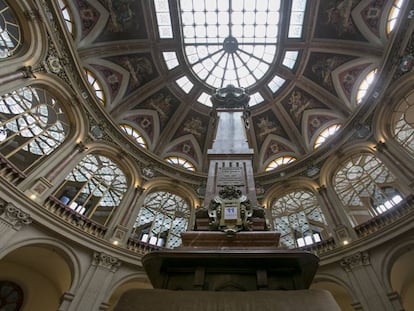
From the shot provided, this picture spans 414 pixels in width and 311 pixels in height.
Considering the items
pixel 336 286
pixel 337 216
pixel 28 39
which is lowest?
pixel 336 286

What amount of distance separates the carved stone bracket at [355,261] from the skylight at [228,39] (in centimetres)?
1528

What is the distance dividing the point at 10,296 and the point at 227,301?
12.5 metres

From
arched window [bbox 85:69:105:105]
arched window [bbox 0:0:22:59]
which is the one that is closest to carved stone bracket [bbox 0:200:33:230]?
arched window [bbox 0:0:22:59]

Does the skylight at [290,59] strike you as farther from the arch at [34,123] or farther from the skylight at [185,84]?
the arch at [34,123]

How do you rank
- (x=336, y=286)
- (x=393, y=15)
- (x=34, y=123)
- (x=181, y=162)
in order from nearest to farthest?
(x=336, y=286)
(x=34, y=123)
(x=393, y=15)
(x=181, y=162)

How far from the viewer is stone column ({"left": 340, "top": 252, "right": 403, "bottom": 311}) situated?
7.62 meters

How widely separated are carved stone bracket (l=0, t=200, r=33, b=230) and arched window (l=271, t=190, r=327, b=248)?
10.8 m

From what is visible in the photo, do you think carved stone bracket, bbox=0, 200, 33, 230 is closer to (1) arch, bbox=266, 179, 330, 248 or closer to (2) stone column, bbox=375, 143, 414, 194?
(1) arch, bbox=266, 179, 330, 248

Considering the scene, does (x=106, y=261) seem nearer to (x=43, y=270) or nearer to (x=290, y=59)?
(x=43, y=270)

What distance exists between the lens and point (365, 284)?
830 cm

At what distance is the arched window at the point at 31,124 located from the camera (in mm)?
9664

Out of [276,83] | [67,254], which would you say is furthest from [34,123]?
[276,83]

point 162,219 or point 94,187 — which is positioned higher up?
point 94,187

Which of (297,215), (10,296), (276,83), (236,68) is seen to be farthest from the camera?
(236,68)
